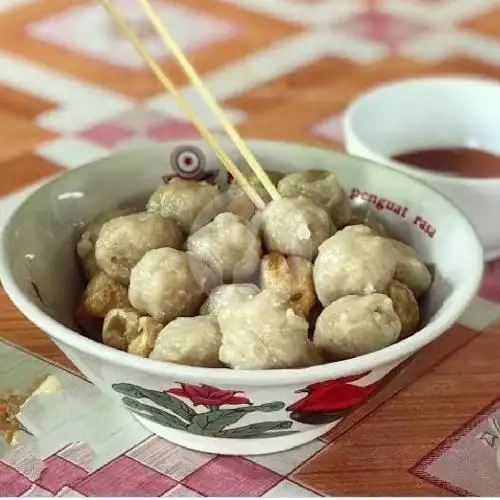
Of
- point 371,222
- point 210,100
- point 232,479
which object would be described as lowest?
point 232,479

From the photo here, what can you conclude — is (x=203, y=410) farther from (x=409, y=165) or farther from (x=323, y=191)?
(x=409, y=165)

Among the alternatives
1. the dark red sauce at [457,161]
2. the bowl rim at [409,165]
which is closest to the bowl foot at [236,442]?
the bowl rim at [409,165]

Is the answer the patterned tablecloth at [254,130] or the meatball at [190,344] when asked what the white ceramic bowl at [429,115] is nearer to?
the patterned tablecloth at [254,130]

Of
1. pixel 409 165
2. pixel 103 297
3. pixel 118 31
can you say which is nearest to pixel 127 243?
pixel 103 297

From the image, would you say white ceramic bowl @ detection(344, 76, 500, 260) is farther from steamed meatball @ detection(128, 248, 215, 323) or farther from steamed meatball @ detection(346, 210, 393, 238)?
steamed meatball @ detection(128, 248, 215, 323)

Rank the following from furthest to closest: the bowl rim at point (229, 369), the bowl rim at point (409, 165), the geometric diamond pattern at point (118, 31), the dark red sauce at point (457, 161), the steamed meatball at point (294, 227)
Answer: the geometric diamond pattern at point (118, 31)
the dark red sauce at point (457, 161)
the bowl rim at point (409, 165)
the steamed meatball at point (294, 227)
the bowl rim at point (229, 369)

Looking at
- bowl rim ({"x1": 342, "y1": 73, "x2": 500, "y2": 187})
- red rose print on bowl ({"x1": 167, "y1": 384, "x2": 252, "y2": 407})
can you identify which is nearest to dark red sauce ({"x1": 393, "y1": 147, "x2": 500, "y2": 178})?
bowl rim ({"x1": 342, "y1": 73, "x2": 500, "y2": 187})

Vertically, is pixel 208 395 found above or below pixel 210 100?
below
